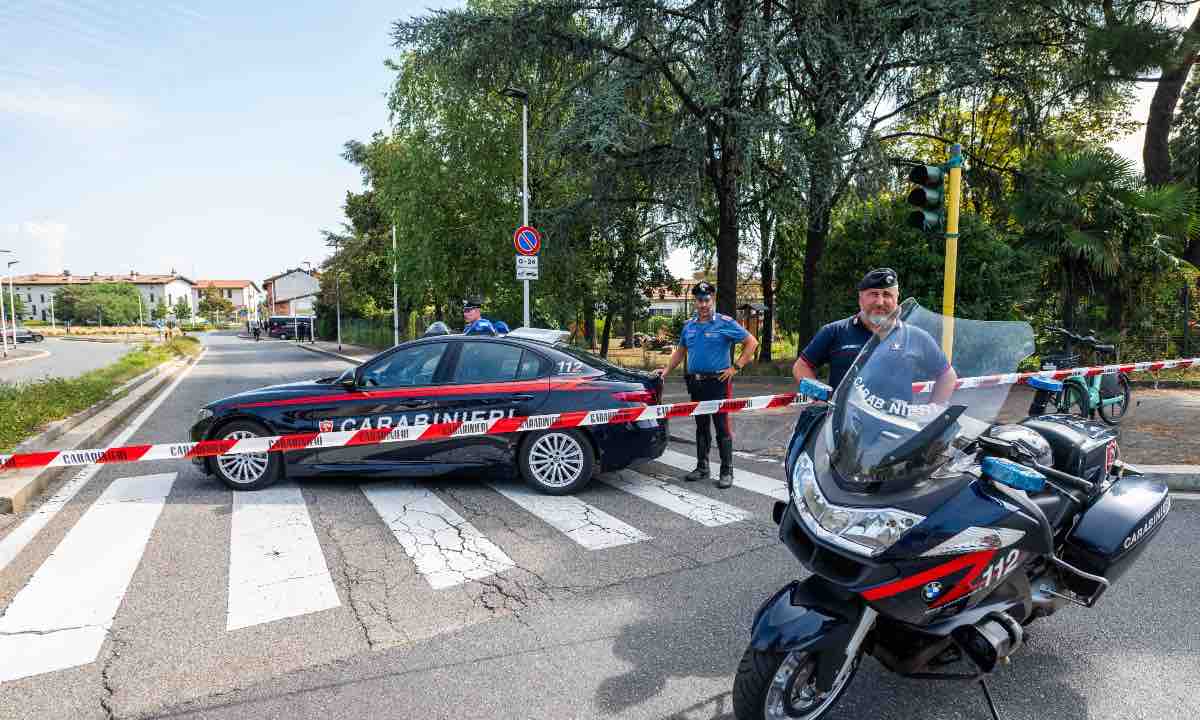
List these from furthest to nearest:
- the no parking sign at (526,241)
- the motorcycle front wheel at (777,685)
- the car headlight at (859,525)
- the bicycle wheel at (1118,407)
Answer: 1. the no parking sign at (526,241)
2. the bicycle wheel at (1118,407)
3. the motorcycle front wheel at (777,685)
4. the car headlight at (859,525)

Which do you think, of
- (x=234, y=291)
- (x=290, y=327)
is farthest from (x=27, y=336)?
(x=234, y=291)

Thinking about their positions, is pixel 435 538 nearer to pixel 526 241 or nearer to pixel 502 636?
pixel 502 636

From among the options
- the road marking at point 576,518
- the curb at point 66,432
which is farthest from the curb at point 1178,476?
the curb at point 66,432

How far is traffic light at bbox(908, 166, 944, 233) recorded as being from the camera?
20.5 feet

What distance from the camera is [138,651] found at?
10.4 ft

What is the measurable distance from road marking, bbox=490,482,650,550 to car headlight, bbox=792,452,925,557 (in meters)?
2.43

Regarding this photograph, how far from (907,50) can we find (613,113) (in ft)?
18.0

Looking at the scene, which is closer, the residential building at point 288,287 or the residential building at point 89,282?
the residential building at point 288,287

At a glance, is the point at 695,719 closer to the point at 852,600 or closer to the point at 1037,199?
the point at 852,600

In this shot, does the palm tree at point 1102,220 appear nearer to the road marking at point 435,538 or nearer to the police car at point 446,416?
the police car at point 446,416

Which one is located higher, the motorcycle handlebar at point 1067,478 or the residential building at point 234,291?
the residential building at point 234,291

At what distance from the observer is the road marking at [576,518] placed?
4.69 metres

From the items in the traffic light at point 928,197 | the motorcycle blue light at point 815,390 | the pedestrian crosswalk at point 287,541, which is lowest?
the pedestrian crosswalk at point 287,541

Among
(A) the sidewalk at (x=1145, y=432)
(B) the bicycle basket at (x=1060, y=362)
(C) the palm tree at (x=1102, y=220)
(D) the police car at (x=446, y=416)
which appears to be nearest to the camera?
(D) the police car at (x=446, y=416)
